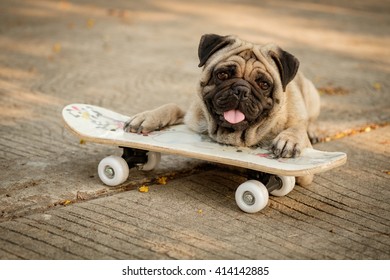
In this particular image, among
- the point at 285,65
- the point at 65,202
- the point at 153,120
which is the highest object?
the point at 285,65

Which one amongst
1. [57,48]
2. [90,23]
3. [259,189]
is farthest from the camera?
[90,23]

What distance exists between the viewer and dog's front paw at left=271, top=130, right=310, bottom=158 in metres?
4.14

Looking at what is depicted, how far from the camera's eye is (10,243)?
3.60 metres

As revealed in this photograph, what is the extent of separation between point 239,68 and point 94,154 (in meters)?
1.80

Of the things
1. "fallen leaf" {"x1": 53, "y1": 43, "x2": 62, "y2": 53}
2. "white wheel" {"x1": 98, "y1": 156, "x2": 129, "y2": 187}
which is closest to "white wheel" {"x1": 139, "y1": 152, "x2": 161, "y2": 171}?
"white wheel" {"x1": 98, "y1": 156, "x2": 129, "y2": 187}

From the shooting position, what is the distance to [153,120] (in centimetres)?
466

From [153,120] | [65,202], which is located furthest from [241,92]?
[65,202]

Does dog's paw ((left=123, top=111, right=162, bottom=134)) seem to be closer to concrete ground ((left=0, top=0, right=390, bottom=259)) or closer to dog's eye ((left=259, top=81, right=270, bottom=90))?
concrete ground ((left=0, top=0, right=390, bottom=259))

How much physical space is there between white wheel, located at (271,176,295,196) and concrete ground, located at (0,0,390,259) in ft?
0.26

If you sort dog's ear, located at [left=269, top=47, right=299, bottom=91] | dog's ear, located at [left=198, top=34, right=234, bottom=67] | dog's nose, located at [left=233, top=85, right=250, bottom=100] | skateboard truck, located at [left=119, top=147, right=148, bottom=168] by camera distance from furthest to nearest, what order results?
skateboard truck, located at [left=119, top=147, right=148, bottom=168]
dog's ear, located at [left=198, top=34, right=234, bottom=67]
dog's ear, located at [left=269, top=47, right=299, bottom=91]
dog's nose, located at [left=233, top=85, right=250, bottom=100]

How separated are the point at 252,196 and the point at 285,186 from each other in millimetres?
354

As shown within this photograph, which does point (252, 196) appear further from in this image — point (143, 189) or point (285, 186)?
point (143, 189)

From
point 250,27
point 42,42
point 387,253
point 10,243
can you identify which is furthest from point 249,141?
point 250,27

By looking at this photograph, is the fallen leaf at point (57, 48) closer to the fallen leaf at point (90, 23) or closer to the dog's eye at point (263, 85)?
the fallen leaf at point (90, 23)
